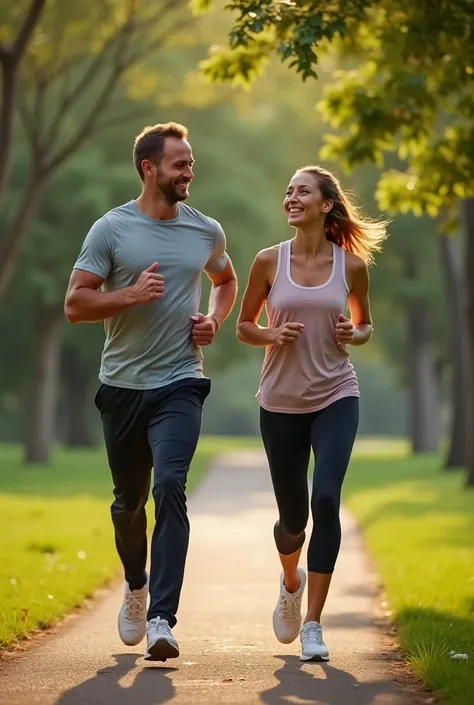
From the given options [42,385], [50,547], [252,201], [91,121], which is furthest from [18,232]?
[42,385]

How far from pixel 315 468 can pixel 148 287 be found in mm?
1211

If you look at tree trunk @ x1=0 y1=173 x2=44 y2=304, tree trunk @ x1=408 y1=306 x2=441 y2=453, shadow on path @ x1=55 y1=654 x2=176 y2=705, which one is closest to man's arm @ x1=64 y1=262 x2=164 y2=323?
shadow on path @ x1=55 y1=654 x2=176 y2=705

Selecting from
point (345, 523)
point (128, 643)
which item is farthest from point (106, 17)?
point (128, 643)

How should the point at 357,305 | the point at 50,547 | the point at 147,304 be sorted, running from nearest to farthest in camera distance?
the point at 147,304 → the point at 357,305 → the point at 50,547

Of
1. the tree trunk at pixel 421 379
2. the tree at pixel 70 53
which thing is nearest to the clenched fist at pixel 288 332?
the tree at pixel 70 53

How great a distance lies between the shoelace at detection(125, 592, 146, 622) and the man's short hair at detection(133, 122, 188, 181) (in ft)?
6.58

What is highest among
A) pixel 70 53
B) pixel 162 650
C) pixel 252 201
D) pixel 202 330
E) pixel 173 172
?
pixel 252 201

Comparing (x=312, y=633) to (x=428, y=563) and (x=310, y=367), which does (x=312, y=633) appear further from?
(x=428, y=563)

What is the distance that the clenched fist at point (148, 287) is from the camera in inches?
256

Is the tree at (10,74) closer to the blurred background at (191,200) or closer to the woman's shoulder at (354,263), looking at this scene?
the blurred background at (191,200)

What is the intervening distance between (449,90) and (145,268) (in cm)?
585

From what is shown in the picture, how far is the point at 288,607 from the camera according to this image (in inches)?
284

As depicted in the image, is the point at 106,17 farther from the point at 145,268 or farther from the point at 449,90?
the point at 145,268

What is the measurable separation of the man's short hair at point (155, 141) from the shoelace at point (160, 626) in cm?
207
